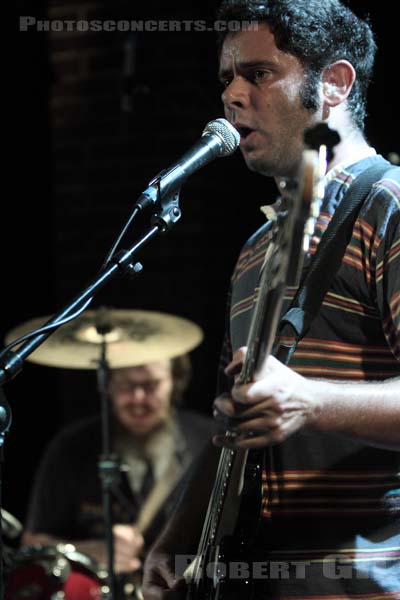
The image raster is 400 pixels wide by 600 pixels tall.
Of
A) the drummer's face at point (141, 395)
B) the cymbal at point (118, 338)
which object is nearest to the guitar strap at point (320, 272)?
the cymbal at point (118, 338)

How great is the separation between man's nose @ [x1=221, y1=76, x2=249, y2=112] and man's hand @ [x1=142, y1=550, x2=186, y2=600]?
991mm

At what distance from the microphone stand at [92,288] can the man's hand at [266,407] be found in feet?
1.14

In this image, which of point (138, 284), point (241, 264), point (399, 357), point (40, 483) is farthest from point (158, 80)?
point (399, 357)

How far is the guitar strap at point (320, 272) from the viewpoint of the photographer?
71.6 inches

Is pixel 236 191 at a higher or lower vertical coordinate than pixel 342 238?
lower

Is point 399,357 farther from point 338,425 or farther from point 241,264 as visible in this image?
point 241,264

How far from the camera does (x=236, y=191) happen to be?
13.7 ft

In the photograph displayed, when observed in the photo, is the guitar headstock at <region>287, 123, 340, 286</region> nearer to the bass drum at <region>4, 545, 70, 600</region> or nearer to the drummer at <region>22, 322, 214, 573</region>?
the bass drum at <region>4, 545, 70, 600</region>

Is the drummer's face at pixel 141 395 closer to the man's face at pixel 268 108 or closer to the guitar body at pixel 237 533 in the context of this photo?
the man's face at pixel 268 108

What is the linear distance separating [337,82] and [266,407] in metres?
0.98

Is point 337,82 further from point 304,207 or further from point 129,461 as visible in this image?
point 129,461

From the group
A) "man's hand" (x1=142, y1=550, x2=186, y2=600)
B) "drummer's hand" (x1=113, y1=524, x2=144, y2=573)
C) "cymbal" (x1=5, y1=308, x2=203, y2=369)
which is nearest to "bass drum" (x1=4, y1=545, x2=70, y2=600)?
"drummer's hand" (x1=113, y1=524, x2=144, y2=573)

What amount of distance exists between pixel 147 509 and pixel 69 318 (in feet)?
8.73

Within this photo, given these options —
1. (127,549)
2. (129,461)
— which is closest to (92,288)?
(127,549)
